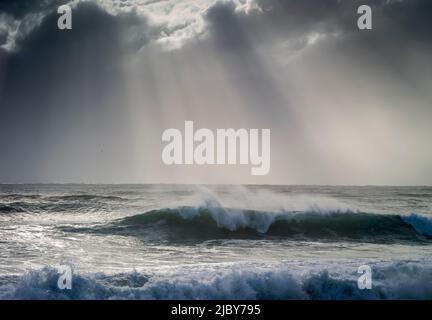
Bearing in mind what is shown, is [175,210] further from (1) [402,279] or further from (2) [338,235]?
(1) [402,279]

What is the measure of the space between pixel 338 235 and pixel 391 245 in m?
2.05

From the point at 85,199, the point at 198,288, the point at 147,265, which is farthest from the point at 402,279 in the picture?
the point at 85,199

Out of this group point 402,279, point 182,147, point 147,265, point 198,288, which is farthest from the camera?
point 182,147

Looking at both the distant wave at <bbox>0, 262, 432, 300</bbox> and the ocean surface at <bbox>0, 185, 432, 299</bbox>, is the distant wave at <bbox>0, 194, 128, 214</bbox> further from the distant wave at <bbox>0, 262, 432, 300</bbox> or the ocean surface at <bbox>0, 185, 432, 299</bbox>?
the distant wave at <bbox>0, 262, 432, 300</bbox>

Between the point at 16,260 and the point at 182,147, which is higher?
the point at 182,147

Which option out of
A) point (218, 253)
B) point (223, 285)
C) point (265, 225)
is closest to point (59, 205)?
point (265, 225)

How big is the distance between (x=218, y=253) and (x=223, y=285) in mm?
3720

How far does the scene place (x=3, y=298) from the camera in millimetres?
6543

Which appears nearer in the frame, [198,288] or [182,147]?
[198,288]

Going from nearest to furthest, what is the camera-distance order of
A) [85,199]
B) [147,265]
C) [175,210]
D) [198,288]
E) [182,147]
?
[198,288]
[147,265]
[182,147]
[175,210]
[85,199]

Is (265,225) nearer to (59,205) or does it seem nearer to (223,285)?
(223,285)

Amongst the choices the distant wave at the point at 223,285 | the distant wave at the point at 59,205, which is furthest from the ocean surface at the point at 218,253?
the distant wave at the point at 59,205

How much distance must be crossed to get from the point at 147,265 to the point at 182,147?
303 cm

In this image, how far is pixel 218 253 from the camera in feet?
35.5
